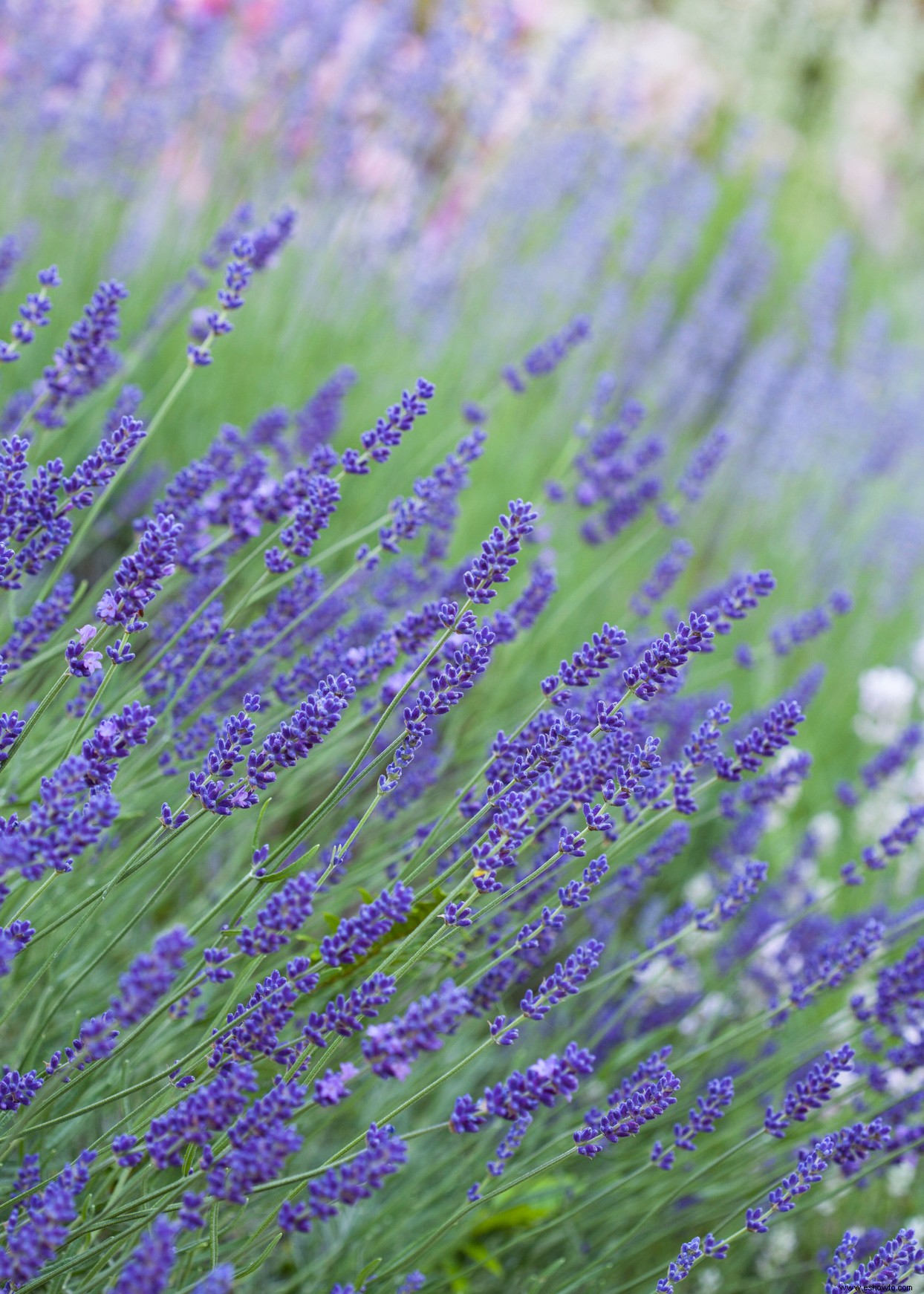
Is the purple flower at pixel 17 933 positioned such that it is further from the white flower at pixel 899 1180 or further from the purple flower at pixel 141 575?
the white flower at pixel 899 1180

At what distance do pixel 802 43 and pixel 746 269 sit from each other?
6.16 m

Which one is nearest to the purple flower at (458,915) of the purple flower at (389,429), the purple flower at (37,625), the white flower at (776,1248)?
the purple flower at (389,429)

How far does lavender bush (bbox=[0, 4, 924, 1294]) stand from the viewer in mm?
1182

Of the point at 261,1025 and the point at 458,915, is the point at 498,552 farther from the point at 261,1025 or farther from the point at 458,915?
the point at 261,1025

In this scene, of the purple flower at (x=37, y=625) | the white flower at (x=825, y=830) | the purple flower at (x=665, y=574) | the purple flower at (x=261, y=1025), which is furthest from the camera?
the white flower at (x=825, y=830)

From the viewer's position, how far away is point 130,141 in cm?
355

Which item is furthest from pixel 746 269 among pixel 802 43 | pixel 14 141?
pixel 802 43

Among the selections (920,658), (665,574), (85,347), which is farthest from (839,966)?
(920,658)

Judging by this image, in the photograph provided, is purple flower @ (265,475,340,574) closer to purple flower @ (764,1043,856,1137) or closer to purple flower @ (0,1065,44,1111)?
purple flower @ (0,1065,44,1111)

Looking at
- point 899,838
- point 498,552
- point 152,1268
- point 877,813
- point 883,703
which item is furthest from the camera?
point 883,703

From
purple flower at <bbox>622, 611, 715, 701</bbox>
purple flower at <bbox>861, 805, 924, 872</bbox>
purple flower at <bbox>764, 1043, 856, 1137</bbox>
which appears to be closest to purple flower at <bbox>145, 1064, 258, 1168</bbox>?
purple flower at <bbox>622, 611, 715, 701</bbox>

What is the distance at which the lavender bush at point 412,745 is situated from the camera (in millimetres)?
1182

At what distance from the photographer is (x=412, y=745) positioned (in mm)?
1271

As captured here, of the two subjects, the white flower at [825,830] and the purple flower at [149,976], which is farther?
the white flower at [825,830]
